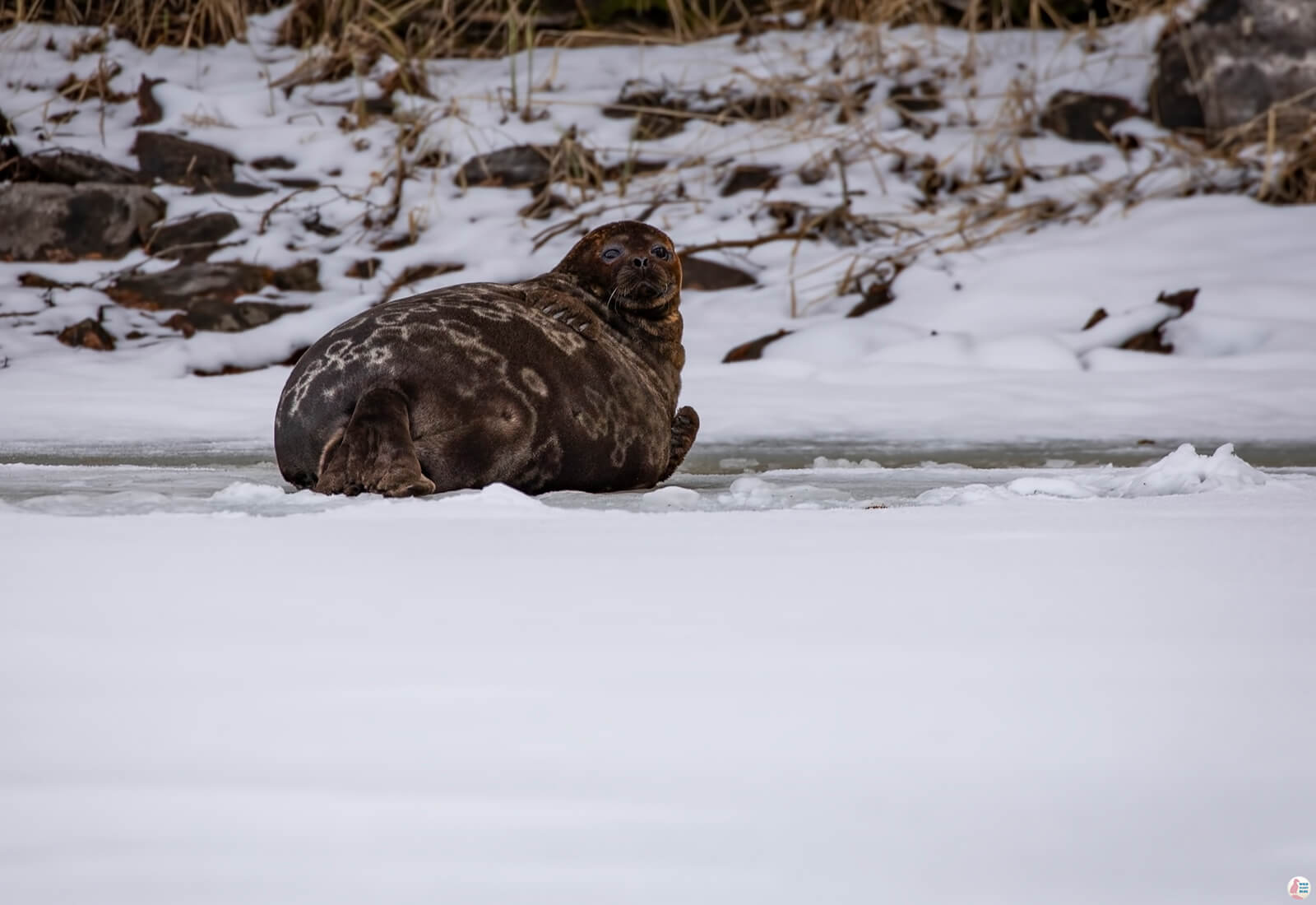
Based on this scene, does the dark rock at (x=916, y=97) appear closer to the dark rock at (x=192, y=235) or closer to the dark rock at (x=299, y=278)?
the dark rock at (x=299, y=278)

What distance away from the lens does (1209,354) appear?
21.5ft

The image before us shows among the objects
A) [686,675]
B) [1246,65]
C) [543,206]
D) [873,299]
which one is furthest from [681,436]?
[1246,65]

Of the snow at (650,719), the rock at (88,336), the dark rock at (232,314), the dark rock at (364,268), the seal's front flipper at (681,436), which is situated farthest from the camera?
the dark rock at (364,268)

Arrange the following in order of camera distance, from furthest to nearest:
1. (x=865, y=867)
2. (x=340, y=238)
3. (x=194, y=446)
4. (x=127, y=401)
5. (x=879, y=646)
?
(x=340, y=238)
(x=127, y=401)
(x=194, y=446)
(x=879, y=646)
(x=865, y=867)

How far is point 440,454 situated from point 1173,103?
7.36 metres

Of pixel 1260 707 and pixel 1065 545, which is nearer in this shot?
pixel 1260 707

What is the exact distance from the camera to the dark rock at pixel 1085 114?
30.7ft

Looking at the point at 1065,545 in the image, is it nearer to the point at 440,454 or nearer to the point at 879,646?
A: the point at 879,646

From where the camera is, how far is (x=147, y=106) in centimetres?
968

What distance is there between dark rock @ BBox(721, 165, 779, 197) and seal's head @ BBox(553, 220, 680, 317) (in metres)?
4.75

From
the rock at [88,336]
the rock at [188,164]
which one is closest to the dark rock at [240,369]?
the rock at [88,336]

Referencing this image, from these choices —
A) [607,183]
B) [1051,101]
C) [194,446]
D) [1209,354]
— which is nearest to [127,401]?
[194,446]

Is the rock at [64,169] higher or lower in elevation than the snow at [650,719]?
lower

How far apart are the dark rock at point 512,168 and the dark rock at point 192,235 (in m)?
1.48
